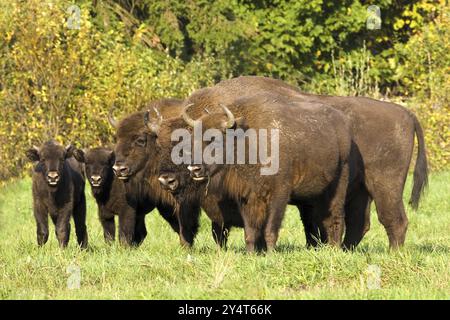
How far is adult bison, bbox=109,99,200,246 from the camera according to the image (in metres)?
13.0

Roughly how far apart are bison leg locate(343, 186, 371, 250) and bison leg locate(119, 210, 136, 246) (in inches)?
114

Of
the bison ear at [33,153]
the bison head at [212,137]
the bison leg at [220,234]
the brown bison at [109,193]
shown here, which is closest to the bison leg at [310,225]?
the bison leg at [220,234]

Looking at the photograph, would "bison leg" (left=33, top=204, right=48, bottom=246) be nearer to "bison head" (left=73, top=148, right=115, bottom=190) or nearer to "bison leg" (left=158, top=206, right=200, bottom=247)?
"bison head" (left=73, top=148, right=115, bottom=190)

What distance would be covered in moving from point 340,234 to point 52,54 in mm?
12022

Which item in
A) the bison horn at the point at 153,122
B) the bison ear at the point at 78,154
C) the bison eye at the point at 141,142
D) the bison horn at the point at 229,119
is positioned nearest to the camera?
the bison horn at the point at 229,119

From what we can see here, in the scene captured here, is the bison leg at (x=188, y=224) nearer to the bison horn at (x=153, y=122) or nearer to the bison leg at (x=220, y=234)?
the bison leg at (x=220, y=234)

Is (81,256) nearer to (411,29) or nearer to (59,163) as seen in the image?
(59,163)

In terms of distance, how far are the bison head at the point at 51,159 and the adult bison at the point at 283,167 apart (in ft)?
6.22

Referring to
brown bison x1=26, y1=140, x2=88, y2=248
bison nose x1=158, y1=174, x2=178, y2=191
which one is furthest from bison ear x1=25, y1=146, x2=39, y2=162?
bison nose x1=158, y1=174, x2=178, y2=191

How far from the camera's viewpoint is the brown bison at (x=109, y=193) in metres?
13.7

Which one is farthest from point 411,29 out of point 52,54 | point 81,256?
point 81,256

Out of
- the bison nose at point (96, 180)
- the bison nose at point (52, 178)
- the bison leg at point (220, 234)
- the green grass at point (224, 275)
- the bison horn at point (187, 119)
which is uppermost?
the bison horn at point (187, 119)

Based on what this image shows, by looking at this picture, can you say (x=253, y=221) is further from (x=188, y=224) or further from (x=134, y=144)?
(x=134, y=144)
